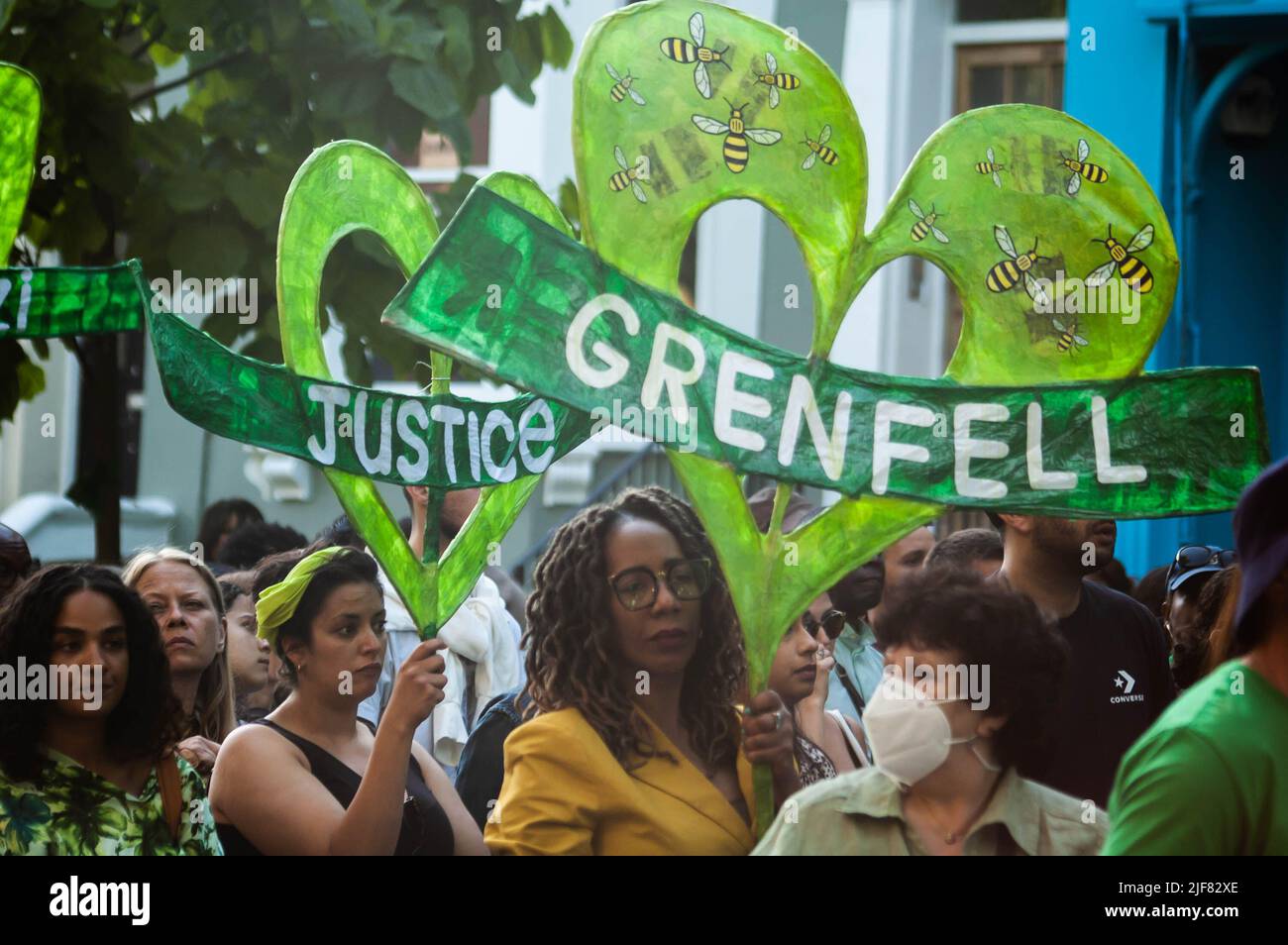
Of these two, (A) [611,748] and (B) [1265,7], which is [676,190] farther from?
(B) [1265,7]

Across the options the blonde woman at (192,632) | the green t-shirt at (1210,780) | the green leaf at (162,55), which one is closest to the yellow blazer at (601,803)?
the blonde woman at (192,632)

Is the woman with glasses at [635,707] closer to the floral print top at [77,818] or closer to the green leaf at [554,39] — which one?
the floral print top at [77,818]

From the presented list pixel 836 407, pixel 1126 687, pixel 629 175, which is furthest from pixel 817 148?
pixel 1126 687

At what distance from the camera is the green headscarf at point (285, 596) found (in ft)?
12.6

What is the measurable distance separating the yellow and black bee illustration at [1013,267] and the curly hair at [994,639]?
644 millimetres

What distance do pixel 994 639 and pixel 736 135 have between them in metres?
1.14

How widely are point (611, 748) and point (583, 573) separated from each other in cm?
36

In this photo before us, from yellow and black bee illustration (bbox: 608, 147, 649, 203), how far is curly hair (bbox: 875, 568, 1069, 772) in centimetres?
97

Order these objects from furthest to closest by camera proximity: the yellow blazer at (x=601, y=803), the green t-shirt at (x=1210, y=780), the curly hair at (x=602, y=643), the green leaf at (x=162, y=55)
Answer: the green leaf at (x=162, y=55) < the curly hair at (x=602, y=643) < the yellow blazer at (x=601, y=803) < the green t-shirt at (x=1210, y=780)

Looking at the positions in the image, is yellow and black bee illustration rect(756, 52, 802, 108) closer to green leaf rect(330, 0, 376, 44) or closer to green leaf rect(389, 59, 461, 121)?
green leaf rect(389, 59, 461, 121)

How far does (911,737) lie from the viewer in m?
3.38

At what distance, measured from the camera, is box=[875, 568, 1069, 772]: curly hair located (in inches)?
134
